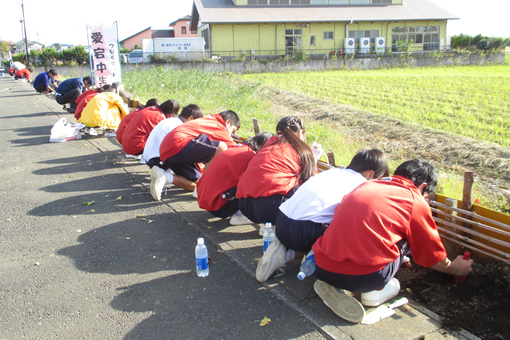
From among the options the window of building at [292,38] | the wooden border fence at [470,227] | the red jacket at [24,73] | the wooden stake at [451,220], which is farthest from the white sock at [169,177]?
the window of building at [292,38]

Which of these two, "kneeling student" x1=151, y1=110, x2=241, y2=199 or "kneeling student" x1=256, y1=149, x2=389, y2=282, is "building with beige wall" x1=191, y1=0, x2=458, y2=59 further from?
"kneeling student" x1=256, y1=149, x2=389, y2=282

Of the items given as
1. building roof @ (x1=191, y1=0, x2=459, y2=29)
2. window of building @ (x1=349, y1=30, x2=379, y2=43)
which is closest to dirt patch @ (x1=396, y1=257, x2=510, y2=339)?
building roof @ (x1=191, y1=0, x2=459, y2=29)

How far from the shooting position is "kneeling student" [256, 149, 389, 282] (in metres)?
2.94

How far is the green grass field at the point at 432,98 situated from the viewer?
9.34 metres

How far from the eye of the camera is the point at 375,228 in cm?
251

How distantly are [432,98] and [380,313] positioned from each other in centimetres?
1237

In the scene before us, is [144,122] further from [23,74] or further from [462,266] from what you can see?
[23,74]

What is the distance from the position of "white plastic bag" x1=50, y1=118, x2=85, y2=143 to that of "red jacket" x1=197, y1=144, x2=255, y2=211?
5.87 m

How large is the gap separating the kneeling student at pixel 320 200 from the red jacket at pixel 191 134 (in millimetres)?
2161

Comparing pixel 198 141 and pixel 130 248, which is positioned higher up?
pixel 198 141

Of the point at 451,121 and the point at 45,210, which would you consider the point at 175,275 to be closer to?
the point at 45,210

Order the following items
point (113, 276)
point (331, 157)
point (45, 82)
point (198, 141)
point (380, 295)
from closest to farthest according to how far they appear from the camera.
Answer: point (380, 295), point (113, 276), point (331, 157), point (198, 141), point (45, 82)

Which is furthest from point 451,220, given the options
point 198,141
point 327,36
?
point 327,36

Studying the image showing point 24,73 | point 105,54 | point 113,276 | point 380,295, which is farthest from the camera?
point 24,73
